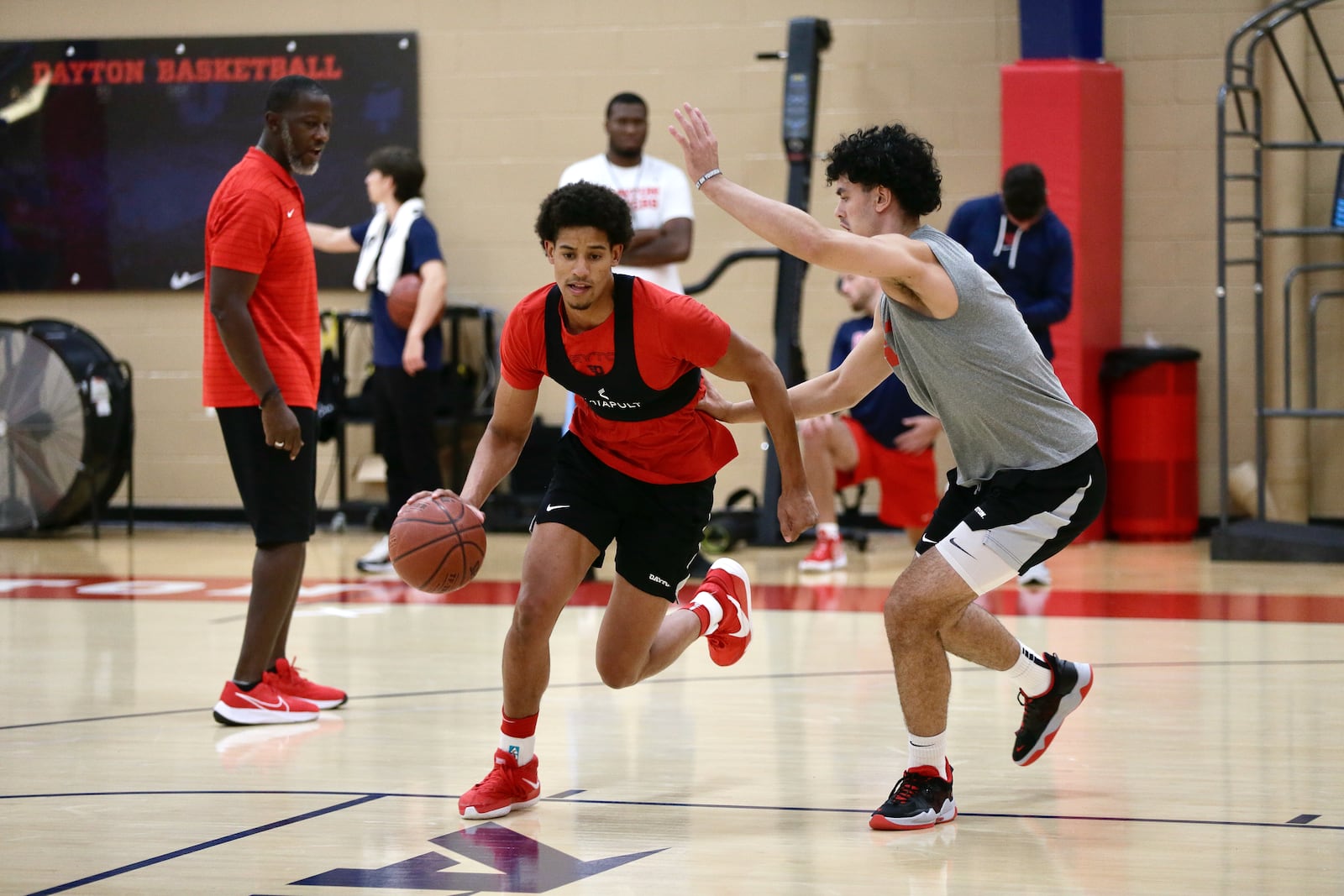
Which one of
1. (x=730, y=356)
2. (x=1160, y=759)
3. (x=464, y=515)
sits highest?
(x=730, y=356)

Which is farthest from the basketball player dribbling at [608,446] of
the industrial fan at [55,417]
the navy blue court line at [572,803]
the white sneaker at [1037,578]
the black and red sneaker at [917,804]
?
the industrial fan at [55,417]

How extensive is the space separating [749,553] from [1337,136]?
3.67m

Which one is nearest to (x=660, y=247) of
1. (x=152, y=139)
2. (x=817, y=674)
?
(x=817, y=674)

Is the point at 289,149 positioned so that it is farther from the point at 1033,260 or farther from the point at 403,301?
the point at 1033,260

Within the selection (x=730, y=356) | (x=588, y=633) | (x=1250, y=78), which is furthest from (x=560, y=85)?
(x=730, y=356)

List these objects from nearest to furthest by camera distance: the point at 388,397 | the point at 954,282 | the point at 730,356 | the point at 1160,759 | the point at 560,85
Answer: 1. the point at 954,282
2. the point at 730,356
3. the point at 1160,759
4. the point at 388,397
5. the point at 560,85

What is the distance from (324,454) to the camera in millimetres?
9367

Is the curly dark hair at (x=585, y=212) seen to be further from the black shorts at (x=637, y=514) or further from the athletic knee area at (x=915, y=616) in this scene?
the athletic knee area at (x=915, y=616)

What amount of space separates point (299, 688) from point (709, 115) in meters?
5.10

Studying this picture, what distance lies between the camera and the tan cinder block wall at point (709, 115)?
844 centimetres

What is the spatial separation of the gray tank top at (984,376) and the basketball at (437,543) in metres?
0.98

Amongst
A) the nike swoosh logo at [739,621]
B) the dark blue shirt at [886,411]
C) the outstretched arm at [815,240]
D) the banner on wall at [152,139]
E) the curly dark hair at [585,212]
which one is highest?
the banner on wall at [152,139]

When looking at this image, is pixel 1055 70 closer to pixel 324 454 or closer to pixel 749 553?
pixel 749 553

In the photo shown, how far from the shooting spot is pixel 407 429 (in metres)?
7.08
